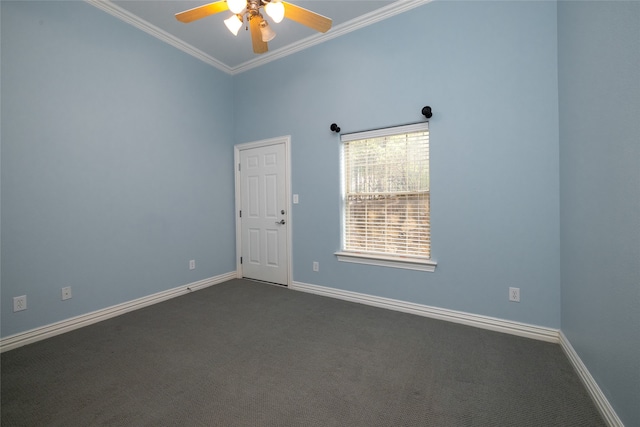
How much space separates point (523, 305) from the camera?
2.46 metres

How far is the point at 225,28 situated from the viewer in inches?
131

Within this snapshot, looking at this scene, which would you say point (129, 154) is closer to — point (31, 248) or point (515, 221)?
point (31, 248)

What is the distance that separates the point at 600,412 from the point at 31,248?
420 cm

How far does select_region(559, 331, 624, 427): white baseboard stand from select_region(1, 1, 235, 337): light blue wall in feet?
12.9

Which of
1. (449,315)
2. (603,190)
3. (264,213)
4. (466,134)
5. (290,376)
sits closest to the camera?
(603,190)

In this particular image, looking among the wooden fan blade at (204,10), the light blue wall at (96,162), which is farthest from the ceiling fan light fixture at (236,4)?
the light blue wall at (96,162)

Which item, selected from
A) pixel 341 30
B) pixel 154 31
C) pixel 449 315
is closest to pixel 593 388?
pixel 449 315

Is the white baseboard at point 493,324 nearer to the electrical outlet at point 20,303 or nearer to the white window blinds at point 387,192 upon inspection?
the white window blinds at point 387,192

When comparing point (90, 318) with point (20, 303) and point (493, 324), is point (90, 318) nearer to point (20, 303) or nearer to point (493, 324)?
point (20, 303)

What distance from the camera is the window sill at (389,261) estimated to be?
2.89 meters

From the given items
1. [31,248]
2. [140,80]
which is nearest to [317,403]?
[31,248]

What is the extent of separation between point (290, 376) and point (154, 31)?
3.97 metres

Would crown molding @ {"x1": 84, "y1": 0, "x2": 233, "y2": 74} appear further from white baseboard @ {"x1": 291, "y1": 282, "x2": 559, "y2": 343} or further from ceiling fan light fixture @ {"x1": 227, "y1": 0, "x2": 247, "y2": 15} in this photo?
white baseboard @ {"x1": 291, "y1": 282, "x2": 559, "y2": 343}

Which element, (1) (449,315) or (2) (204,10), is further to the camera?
(1) (449,315)
